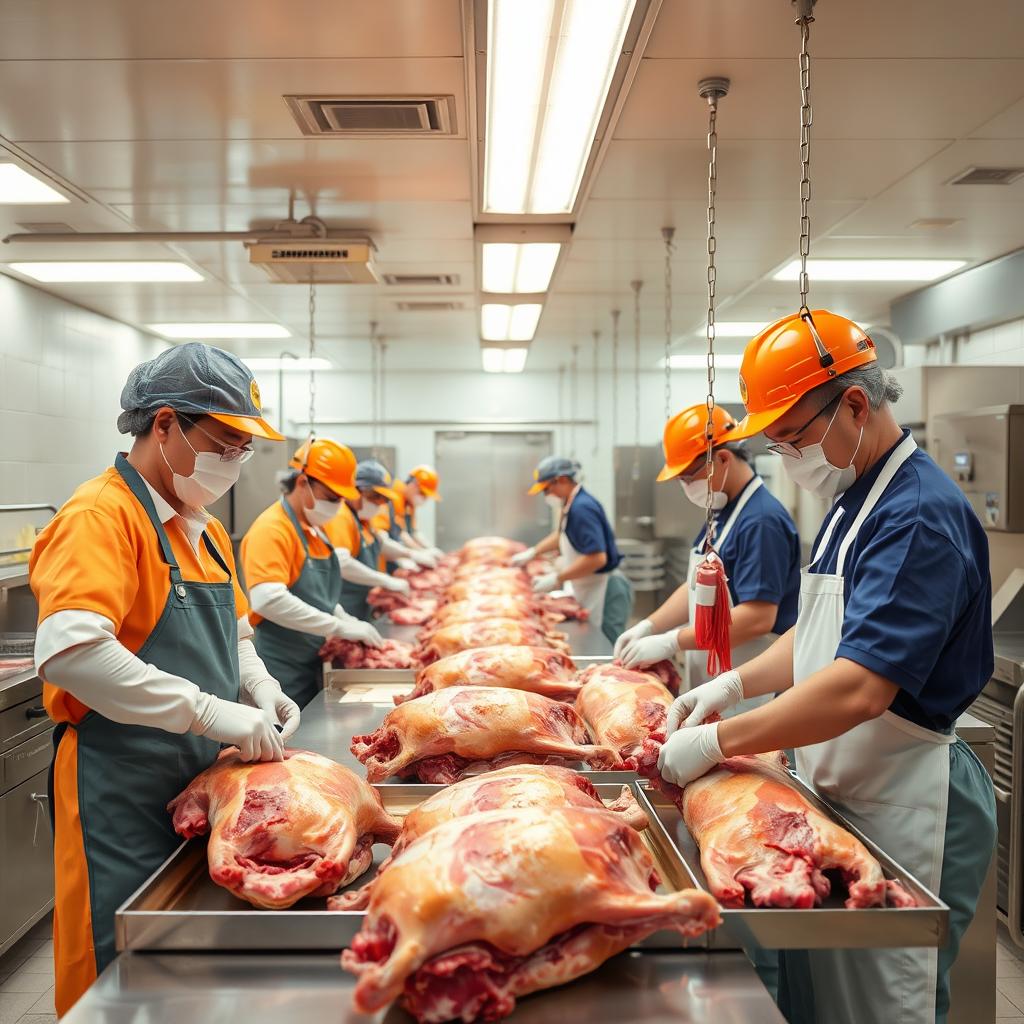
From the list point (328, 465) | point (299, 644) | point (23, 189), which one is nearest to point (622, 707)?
point (299, 644)

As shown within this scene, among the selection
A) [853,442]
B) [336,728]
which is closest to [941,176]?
[853,442]

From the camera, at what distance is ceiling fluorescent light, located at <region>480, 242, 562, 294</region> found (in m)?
4.64

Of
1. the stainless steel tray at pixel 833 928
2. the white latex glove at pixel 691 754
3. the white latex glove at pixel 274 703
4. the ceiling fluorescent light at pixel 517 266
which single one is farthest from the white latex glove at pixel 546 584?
the stainless steel tray at pixel 833 928

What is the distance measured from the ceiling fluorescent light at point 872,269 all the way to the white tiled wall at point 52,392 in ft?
17.3

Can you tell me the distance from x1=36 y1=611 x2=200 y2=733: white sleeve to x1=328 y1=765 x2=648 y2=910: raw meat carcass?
1.85 feet

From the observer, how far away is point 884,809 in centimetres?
202

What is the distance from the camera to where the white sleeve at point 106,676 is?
180 centimetres

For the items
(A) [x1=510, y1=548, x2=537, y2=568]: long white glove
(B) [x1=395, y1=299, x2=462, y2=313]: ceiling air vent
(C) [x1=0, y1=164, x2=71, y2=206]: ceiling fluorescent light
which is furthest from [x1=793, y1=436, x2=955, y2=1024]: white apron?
(A) [x1=510, y1=548, x2=537, y2=568]: long white glove

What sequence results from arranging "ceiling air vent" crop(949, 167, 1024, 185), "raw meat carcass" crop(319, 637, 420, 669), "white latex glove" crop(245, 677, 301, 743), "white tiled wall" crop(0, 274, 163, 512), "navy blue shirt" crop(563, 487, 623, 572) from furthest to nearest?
"navy blue shirt" crop(563, 487, 623, 572), "white tiled wall" crop(0, 274, 163, 512), "ceiling air vent" crop(949, 167, 1024, 185), "raw meat carcass" crop(319, 637, 420, 669), "white latex glove" crop(245, 677, 301, 743)

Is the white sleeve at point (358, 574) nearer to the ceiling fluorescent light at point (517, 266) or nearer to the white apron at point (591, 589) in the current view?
the white apron at point (591, 589)

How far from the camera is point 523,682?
9.23ft

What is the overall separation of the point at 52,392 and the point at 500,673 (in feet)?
17.4

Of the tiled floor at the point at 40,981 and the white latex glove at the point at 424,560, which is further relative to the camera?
the white latex glove at the point at 424,560

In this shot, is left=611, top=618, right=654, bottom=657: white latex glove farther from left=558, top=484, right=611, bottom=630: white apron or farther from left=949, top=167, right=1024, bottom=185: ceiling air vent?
left=558, top=484, right=611, bottom=630: white apron
